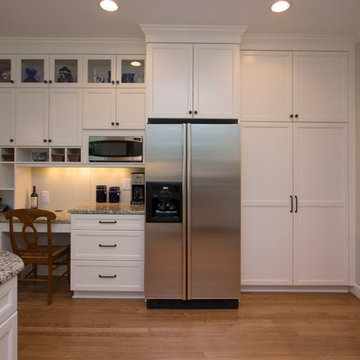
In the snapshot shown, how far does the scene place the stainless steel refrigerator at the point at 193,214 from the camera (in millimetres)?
2307

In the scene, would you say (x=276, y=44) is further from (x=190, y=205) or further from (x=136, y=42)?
(x=190, y=205)

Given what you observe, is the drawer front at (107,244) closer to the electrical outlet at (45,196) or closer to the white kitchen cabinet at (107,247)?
the white kitchen cabinet at (107,247)

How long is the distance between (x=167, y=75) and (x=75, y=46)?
1.09m

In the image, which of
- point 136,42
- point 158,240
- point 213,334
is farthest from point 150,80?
point 213,334

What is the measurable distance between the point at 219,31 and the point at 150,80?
31.6 inches

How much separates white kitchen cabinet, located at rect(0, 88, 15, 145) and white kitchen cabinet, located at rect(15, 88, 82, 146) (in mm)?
52

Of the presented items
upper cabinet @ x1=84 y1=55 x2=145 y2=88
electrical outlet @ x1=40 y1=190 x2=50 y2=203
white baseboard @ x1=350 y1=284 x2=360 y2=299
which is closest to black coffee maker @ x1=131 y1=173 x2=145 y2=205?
upper cabinet @ x1=84 y1=55 x2=145 y2=88

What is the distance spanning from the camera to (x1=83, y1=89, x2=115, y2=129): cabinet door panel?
2.71 meters

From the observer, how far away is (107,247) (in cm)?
247

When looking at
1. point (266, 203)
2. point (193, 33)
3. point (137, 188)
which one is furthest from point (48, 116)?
point (266, 203)

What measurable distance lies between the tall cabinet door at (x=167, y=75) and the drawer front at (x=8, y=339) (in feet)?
6.22

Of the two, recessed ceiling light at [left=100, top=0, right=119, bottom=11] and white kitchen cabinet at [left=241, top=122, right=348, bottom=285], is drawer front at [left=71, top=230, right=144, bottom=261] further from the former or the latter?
recessed ceiling light at [left=100, top=0, right=119, bottom=11]

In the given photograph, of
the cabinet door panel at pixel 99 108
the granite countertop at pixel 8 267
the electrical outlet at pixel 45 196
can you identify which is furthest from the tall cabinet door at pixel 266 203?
the electrical outlet at pixel 45 196

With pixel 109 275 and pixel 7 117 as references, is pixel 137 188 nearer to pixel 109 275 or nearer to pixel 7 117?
pixel 109 275
